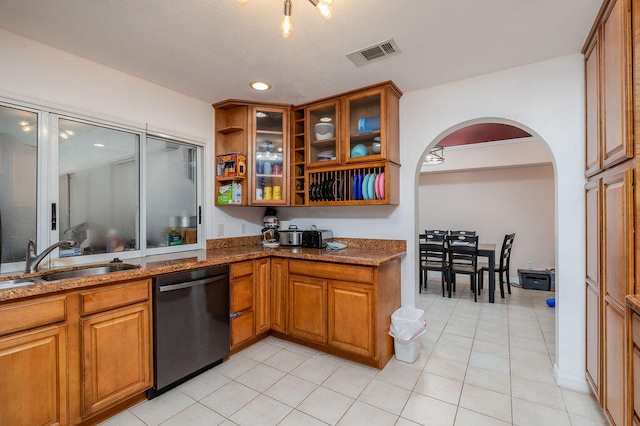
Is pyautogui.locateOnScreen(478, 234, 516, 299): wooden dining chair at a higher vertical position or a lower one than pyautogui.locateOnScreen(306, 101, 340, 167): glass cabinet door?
lower

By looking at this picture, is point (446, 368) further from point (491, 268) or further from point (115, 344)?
point (115, 344)

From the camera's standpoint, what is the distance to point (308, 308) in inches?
102

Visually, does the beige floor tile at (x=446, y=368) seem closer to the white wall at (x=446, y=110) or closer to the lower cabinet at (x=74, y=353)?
the white wall at (x=446, y=110)

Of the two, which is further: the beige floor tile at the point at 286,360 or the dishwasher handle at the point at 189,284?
the beige floor tile at the point at 286,360

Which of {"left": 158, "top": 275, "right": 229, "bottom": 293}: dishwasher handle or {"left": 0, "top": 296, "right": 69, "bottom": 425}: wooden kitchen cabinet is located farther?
{"left": 158, "top": 275, "right": 229, "bottom": 293}: dishwasher handle

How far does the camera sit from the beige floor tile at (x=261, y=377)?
2.10m

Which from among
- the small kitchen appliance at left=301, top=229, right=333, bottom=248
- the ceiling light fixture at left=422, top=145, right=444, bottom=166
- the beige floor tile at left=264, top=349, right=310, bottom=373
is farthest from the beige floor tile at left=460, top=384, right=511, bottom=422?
the ceiling light fixture at left=422, top=145, right=444, bottom=166

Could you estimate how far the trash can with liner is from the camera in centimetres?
235

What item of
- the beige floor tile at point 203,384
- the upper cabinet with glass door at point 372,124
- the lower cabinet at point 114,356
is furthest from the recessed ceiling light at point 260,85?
the beige floor tile at point 203,384

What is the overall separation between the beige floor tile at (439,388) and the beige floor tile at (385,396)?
0.43 ft

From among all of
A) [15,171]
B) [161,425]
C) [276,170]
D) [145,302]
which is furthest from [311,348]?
[15,171]

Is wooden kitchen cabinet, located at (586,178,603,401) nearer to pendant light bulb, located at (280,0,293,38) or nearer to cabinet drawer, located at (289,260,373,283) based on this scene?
cabinet drawer, located at (289,260,373,283)

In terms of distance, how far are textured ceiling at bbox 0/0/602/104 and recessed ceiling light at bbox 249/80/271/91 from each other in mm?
71

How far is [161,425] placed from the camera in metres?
1.70
